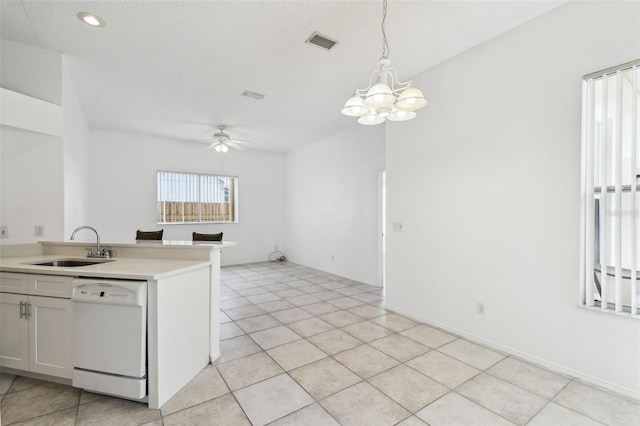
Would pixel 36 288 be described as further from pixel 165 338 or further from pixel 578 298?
pixel 578 298

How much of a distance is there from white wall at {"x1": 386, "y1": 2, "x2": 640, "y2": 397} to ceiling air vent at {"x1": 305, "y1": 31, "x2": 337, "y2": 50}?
4.28 ft

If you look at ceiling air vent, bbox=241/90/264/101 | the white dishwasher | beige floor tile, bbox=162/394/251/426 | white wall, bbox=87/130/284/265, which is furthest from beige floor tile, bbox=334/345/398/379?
white wall, bbox=87/130/284/265

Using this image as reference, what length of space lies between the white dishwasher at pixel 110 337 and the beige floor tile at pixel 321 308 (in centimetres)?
219

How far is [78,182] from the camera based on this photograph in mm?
4176

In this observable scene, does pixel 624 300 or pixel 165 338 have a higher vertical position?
pixel 624 300

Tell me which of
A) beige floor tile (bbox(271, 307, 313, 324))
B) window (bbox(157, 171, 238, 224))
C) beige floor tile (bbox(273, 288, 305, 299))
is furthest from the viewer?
window (bbox(157, 171, 238, 224))

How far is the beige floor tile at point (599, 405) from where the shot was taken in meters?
1.82

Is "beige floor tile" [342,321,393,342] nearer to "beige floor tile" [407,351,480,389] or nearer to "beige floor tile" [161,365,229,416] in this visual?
"beige floor tile" [407,351,480,389]

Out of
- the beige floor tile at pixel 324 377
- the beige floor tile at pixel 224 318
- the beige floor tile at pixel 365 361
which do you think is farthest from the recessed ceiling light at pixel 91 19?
the beige floor tile at pixel 365 361

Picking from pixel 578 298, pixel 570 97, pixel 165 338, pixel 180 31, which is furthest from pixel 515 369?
pixel 180 31

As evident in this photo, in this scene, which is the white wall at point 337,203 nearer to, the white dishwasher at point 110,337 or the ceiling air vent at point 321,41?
the ceiling air vent at point 321,41

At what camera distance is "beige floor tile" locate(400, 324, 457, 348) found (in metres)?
2.91

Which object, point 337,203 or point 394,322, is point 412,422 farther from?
point 337,203

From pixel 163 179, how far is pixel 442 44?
6.01 m
